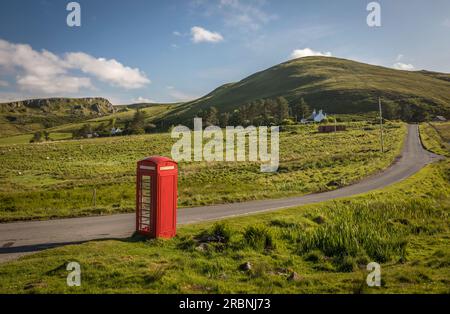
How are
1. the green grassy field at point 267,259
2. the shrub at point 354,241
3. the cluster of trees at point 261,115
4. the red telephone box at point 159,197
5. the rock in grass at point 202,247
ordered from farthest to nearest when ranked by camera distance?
1. the cluster of trees at point 261,115
2. the shrub at point 354,241
3. the red telephone box at point 159,197
4. the rock in grass at point 202,247
5. the green grassy field at point 267,259

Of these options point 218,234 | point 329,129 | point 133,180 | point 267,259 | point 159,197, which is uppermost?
point 329,129

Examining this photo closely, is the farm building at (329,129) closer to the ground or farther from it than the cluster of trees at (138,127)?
closer to the ground

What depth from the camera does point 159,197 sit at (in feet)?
37.6

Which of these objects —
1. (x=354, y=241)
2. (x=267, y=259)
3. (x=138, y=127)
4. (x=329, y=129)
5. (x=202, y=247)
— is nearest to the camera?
(x=267, y=259)

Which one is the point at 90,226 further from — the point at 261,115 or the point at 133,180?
the point at 261,115

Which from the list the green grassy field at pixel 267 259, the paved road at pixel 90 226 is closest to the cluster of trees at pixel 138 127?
the paved road at pixel 90 226

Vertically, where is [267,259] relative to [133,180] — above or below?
below

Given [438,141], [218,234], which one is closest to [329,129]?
[438,141]

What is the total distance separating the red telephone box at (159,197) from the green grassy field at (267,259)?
0.54 meters

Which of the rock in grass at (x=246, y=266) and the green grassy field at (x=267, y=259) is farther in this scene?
the rock in grass at (x=246, y=266)

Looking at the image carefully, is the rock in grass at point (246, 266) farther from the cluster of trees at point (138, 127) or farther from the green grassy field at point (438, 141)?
the cluster of trees at point (138, 127)

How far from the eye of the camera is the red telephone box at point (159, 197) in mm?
11422

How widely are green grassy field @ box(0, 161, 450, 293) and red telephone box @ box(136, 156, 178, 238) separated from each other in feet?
1.76

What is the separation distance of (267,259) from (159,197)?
3.90 m
